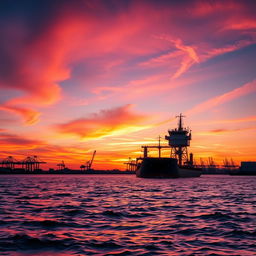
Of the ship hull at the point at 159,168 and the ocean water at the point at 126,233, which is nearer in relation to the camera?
the ocean water at the point at 126,233

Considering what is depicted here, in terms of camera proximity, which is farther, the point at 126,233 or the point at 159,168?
the point at 159,168

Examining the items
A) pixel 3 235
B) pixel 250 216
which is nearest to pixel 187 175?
pixel 250 216

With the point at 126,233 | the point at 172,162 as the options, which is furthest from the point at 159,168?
the point at 126,233

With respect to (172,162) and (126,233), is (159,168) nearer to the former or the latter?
(172,162)

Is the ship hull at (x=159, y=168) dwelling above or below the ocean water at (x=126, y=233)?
above

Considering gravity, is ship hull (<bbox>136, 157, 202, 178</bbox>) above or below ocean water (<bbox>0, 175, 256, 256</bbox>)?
above

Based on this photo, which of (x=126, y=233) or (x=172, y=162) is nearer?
(x=126, y=233)

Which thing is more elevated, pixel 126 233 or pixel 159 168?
pixel 159 168

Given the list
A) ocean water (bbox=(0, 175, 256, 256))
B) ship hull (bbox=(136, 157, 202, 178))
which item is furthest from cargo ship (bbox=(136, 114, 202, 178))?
ocean water (bbox=(0, 175, 256, 256))

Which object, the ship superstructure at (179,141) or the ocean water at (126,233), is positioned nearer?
the ocean water at (126,233)

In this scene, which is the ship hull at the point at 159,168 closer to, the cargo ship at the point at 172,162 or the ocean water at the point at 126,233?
the cargo ship at the point at 172,162

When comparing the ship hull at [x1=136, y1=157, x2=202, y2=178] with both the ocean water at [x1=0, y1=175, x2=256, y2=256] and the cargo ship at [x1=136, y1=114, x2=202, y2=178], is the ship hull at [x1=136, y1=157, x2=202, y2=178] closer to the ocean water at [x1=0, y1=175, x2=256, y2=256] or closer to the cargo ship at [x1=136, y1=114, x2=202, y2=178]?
the cargo ship at [x1=136, y1=114, x2=202, y2=178]

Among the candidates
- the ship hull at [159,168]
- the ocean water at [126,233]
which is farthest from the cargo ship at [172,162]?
the ocean water at [126,233]

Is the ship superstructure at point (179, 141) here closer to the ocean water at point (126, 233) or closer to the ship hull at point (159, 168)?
the ship hull at point (159, 168)
